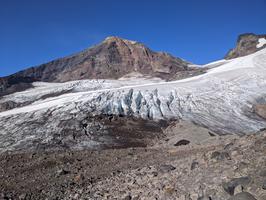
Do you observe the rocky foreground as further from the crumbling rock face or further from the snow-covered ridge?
the snow-covered ridge

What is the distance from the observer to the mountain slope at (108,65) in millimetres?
101562

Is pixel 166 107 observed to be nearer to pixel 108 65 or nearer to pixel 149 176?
pixel 149 176

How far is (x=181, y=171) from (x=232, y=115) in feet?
98.2

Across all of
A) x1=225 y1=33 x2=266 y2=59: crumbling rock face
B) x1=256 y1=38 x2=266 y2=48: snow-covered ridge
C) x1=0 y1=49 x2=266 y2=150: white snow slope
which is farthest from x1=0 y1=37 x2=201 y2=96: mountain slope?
x1=0 y1=49 x2=266 y2=150: white snow slope

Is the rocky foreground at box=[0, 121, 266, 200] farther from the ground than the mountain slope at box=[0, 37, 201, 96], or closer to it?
closer to it

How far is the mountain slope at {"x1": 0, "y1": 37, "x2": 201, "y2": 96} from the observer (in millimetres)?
101562

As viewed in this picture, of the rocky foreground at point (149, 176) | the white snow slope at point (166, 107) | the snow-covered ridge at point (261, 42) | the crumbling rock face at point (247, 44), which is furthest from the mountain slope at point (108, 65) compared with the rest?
the rocky foreground at point (149, 176)

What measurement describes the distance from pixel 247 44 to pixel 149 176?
89.8 m

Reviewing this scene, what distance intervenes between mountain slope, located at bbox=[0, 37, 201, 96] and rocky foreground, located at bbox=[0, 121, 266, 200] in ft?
261

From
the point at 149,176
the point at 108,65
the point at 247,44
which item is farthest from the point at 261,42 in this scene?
the point at 149,176

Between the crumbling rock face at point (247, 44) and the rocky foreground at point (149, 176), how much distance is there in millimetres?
78151

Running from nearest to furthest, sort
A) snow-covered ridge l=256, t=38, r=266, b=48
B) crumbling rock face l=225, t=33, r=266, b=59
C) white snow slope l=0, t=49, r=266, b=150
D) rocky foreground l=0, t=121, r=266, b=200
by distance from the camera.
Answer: rocky foreground l=0, t=121, r=266, b=200 < white snow slope l=0, t=49, r=266, b=150 < snow-covered ridge l=256, t=38, r=266, b=48 < crumbling rock face l=225, t=33, r=266, b=59

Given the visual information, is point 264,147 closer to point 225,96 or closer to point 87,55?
point 225,96

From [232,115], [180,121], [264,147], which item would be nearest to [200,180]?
[264,147]
